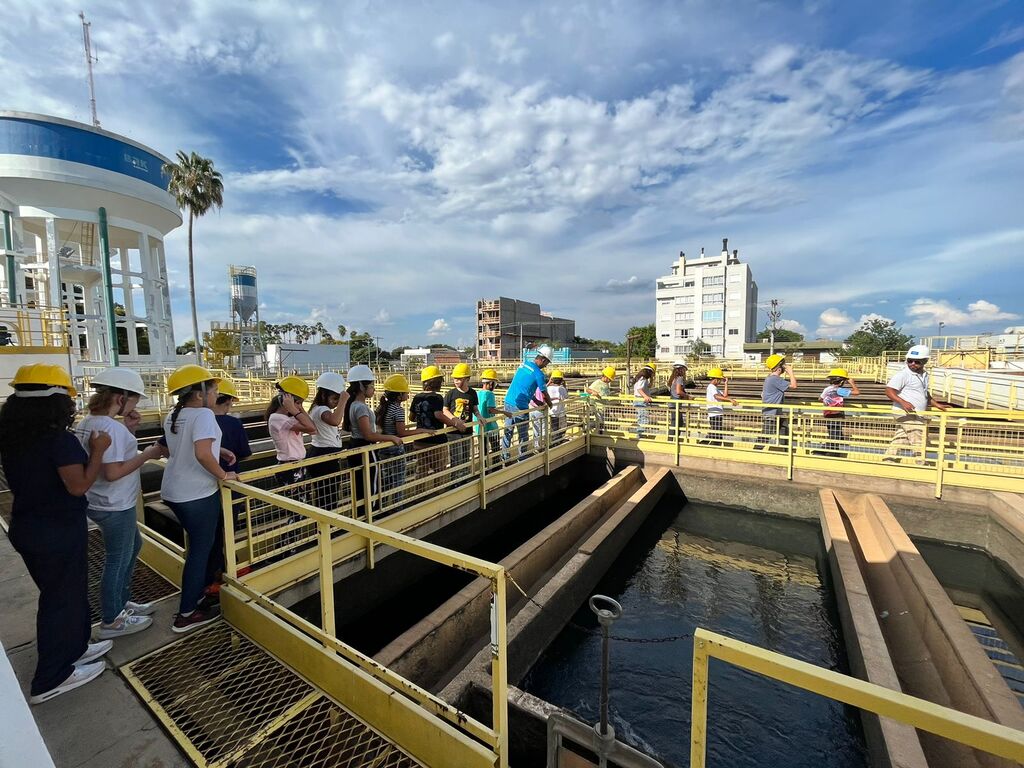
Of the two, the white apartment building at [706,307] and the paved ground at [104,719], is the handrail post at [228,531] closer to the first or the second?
the paved ground at [104,719]

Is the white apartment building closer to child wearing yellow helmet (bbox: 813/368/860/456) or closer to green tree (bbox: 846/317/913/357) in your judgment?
green tree (bbox: 846/317/913/357)

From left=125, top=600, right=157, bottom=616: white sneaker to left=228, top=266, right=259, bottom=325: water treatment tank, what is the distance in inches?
2018

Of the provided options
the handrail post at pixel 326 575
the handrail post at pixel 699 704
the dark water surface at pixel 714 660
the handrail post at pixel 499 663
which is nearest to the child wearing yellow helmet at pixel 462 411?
the dark water surface at pixel 714 660

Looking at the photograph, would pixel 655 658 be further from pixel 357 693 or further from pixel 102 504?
pixel 102 504

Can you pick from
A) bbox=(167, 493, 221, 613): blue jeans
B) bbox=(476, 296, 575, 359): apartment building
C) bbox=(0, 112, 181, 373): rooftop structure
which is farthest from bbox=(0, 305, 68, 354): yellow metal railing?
bbox=(476, 296, 575, 359): apartment building

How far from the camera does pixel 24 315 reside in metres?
11.4

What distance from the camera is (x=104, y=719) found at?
2488 mm

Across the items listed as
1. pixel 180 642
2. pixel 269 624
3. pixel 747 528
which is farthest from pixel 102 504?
pixel 747 528

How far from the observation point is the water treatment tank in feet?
154

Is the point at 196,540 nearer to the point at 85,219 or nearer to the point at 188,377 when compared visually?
the point at 188,377

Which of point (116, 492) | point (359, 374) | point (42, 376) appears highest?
point (42, 376)

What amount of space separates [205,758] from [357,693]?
0.75 meters

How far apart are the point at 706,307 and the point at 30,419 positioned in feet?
268

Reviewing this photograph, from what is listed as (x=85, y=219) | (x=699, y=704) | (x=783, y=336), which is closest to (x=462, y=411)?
(x=699, y=704)
